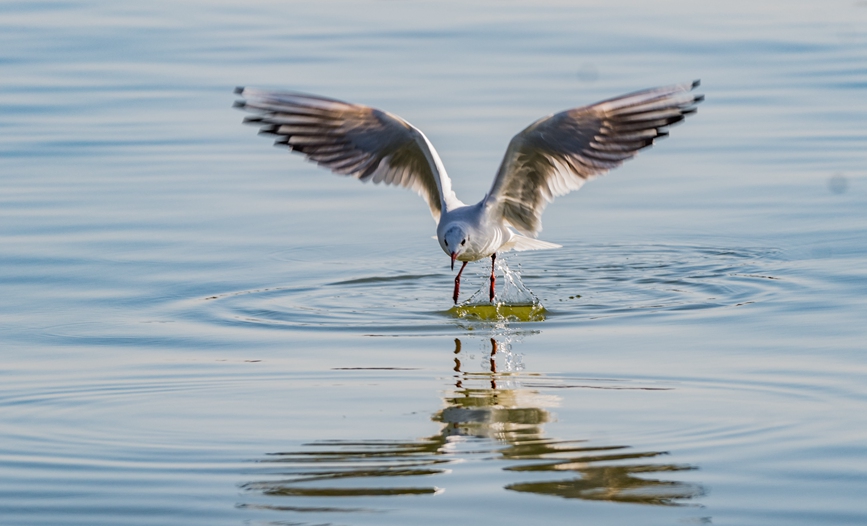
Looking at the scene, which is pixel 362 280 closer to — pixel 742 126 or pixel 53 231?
pixel 53 231

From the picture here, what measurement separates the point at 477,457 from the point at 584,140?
3.37 m

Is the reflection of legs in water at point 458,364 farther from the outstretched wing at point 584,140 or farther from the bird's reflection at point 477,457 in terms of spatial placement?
the outstretched wing at point 584,140

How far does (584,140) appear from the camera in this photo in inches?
335

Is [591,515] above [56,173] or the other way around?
the other way around

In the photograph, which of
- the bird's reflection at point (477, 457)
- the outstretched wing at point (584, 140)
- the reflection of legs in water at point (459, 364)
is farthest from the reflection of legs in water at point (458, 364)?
the outstretched wing at point (584, 140)

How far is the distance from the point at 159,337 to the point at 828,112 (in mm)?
8287

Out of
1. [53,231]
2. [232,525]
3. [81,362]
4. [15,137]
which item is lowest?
[232,525]

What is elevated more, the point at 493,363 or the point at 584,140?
the point at 584,140

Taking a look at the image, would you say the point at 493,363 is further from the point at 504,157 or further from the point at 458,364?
the point at 504,157

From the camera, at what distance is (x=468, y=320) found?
27.4ft

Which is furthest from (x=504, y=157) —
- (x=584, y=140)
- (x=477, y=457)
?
(x=477, y=457)

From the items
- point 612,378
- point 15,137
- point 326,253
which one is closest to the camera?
point 612,378

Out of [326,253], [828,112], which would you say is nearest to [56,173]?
[326,253]

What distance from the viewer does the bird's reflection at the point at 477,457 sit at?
17.0 feet
